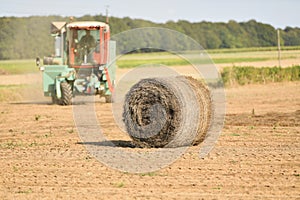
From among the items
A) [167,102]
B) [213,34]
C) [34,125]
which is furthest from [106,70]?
[213,34]

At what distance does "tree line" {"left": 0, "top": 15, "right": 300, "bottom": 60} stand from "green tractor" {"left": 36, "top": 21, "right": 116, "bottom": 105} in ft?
94.3

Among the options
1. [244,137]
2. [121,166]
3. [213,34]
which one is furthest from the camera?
[213,34]

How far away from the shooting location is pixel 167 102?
12758 mm

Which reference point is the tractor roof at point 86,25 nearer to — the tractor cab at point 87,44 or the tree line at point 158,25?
the tractor cab at point 87,44

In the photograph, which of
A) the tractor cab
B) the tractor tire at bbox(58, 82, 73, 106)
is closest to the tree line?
the tractor cab

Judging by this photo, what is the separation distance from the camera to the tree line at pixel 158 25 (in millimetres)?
62278

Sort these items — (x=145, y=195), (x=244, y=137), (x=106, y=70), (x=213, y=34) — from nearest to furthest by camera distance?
(x=145, y=195)
(x=244, y=137)
(x=106, y=70)
(x=213, y=34)

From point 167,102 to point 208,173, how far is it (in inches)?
94.7

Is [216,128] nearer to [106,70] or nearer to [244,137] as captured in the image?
[244,137]

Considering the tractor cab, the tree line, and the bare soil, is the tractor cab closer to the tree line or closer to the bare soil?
the bare soil

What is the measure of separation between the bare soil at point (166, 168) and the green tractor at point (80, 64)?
6122mm

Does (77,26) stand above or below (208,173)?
above

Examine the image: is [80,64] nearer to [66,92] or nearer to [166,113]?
[66,92]

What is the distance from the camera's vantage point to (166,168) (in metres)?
11.2
